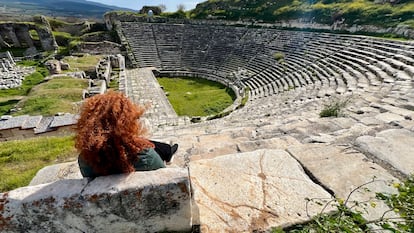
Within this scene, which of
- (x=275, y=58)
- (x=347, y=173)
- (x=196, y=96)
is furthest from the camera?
(x=275, y=58)

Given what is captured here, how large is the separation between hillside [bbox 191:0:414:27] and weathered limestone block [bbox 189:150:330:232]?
17.2m

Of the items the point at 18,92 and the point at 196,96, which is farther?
the point at 196,96

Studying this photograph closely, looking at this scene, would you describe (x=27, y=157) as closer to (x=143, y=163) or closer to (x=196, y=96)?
(x=143, y=163)

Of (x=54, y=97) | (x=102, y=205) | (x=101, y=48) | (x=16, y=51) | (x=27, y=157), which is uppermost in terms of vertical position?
(x=16, y=51)

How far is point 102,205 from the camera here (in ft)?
4.57

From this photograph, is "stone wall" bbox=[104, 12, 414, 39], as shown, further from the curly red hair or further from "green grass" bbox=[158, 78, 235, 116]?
the curly red hair

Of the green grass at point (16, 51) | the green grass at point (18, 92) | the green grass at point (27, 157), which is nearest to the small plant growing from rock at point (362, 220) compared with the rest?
the green grass at point (27, 157)

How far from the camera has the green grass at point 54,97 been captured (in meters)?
9.01

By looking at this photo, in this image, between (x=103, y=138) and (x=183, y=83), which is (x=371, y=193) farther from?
(x=183, y=83)

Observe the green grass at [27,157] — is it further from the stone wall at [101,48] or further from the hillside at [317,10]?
the stone wall at [101,48]

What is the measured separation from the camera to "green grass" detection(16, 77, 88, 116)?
901 centimetres

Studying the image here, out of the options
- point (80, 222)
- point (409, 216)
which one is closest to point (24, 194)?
point (80, 222)

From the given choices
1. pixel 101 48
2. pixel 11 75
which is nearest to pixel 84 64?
pixel 11 75

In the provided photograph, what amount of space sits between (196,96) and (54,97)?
25.8 ft
